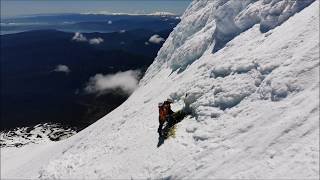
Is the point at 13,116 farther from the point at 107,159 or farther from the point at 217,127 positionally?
the point at 217,127

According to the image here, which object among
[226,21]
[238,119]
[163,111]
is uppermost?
[226,21]

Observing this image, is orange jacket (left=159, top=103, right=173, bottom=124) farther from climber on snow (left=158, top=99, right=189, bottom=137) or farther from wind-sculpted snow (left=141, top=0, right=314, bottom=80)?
wind-sculpted snow (left=141, top=0, right=314, bottom=80)

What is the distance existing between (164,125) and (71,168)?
8.13 m

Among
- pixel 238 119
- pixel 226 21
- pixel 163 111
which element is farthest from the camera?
pixel 226 21

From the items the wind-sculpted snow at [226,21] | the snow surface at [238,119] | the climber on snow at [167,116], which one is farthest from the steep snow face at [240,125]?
the wind-sculpted snow at [226,21]

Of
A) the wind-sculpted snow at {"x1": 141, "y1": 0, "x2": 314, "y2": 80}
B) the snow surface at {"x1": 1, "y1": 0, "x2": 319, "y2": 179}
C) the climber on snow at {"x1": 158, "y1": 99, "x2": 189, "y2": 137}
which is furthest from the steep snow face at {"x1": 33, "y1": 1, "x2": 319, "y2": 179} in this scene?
the wind-sculpted snow at {"x1": 141, "y1": 0, "x2": 314, "y2": 80}

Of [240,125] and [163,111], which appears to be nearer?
[240,125]

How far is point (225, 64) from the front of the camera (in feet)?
81.8

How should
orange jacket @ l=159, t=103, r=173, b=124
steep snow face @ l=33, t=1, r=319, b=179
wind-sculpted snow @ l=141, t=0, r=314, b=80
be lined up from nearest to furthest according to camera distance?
steep snow face @ l=33, t=1, r=319, b=179
orange jacket @ l=159, t=103, r=173, b=124
wind-sculpted snow @ l=141, t=0, r=314, b=80

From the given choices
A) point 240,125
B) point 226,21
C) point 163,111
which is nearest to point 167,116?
point 163,111

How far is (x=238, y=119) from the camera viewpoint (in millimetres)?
20375

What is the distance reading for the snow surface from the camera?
17219 mm

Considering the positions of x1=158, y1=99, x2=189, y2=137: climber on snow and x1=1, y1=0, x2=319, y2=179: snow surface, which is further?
x1=158, y1=99, x2=189, y2=137: climber on snow

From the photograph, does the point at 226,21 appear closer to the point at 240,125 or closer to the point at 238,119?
the point at 238,119
